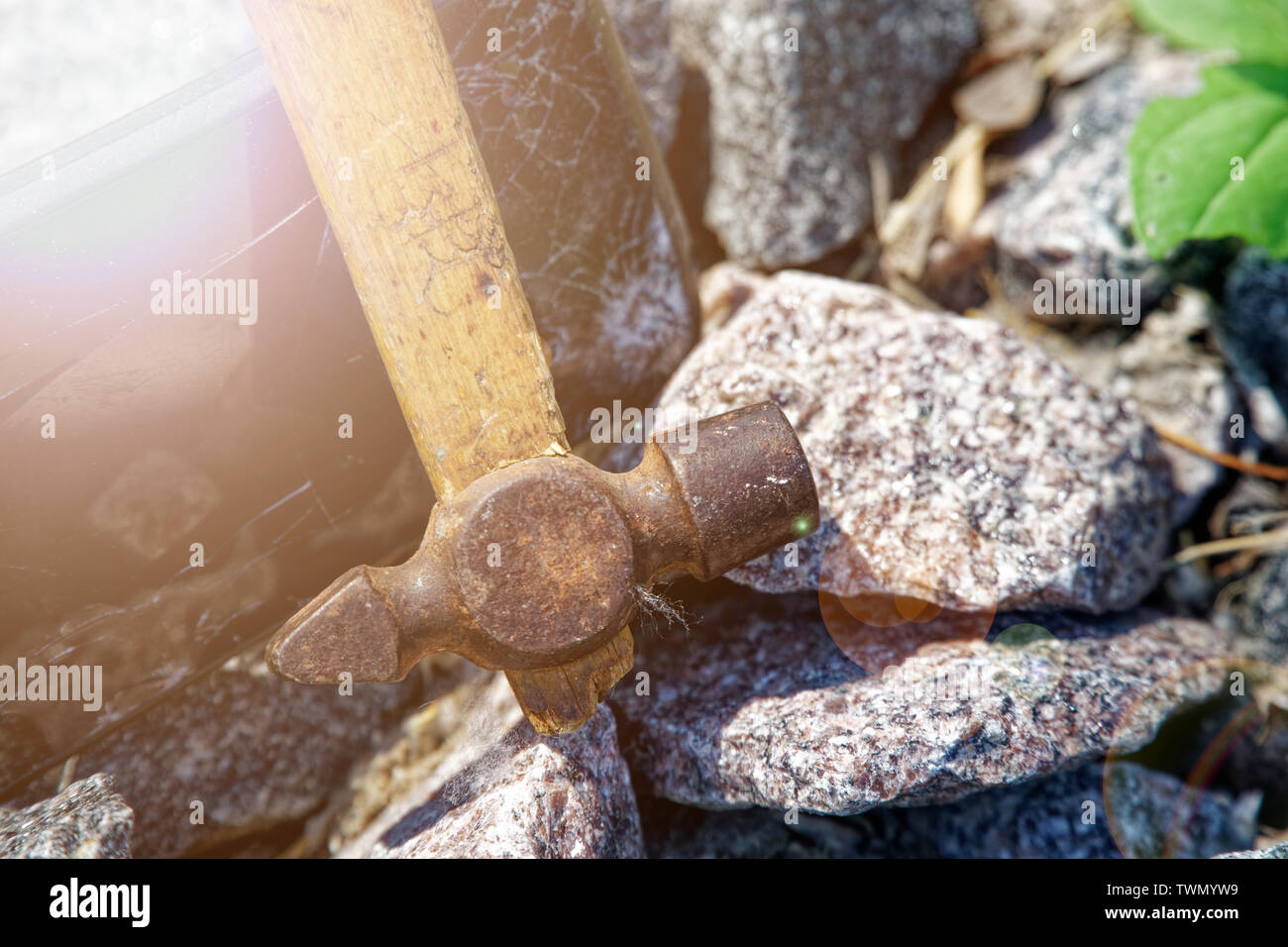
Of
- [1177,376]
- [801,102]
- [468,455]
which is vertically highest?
[801,102]

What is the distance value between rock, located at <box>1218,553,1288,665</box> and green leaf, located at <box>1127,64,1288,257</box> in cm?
94

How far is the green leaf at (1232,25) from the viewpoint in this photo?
223 centimetres

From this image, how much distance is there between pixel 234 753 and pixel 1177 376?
306 cm

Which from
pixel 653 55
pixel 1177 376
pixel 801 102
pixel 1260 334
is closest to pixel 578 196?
pixel 653 55

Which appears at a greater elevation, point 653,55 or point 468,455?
point 653,55

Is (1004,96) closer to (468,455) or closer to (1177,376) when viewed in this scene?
(1177,376)

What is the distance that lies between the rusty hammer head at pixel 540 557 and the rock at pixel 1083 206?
5.14ft

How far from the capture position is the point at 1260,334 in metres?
2.54

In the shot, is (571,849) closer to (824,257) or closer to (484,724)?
(484,724)

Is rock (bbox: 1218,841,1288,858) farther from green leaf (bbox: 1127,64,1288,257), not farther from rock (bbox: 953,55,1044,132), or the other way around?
rock (bbox: 953,55,1044,132)

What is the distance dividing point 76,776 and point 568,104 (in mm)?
2113

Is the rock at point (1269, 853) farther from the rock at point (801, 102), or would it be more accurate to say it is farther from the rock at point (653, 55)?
the rock at point (653, 55)

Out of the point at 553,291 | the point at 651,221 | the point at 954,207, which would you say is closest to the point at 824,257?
the point at 954,207

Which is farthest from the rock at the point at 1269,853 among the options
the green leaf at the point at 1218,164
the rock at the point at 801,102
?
the rock at the point at 801,102
